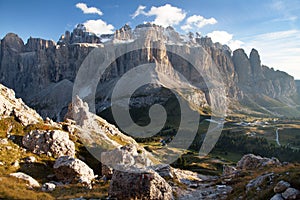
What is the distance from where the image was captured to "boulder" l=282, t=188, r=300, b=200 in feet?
52.3

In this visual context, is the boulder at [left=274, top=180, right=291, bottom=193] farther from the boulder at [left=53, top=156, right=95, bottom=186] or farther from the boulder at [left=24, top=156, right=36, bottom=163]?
the boulder at [left=24, top=156, right=36, bottom=163]

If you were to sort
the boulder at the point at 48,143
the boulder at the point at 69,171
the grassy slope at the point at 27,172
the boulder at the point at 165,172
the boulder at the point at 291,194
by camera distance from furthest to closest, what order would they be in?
the boulder at the point at 48,143, the boulder at the point at 165,172, the boulder at the point at 69,171, the grassy slope at the point at 27,172, the boulder at the point at 291,194

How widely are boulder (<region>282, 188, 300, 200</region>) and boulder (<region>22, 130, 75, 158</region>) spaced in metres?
43.2

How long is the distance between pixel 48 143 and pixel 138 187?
31.4 m

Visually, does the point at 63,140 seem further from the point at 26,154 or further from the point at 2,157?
the point at 2,157

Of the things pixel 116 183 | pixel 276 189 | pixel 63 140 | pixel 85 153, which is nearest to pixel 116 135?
pixel 85 153

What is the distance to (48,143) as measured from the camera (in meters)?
49.1

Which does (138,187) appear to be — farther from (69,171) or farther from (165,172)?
(165,172)

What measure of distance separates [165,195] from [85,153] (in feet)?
132

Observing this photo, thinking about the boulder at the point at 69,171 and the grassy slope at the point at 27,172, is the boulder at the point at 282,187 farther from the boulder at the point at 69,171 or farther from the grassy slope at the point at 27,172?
the boulder at the point at 69,171

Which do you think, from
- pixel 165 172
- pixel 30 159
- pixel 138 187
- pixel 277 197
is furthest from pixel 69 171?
pixel 277 197

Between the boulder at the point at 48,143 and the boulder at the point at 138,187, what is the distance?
28159 millimetres

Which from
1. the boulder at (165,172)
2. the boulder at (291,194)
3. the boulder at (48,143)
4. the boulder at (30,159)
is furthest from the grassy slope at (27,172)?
the boulder at (291,194)

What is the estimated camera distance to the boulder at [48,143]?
155ft
